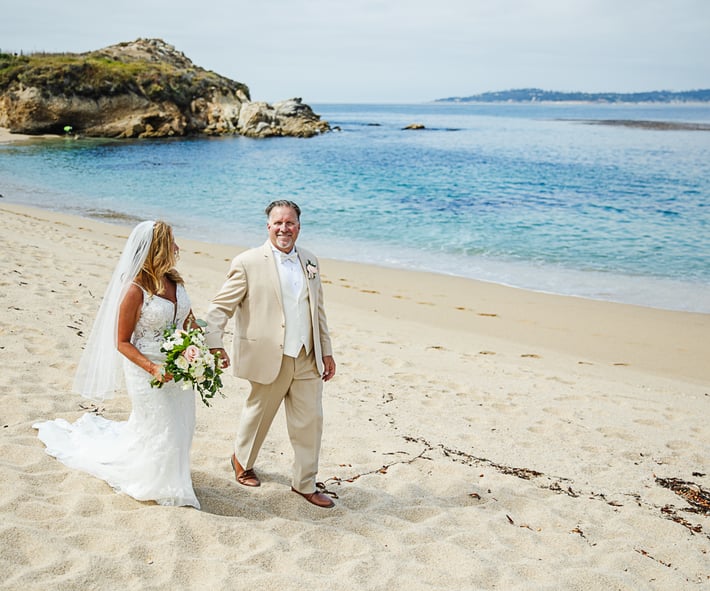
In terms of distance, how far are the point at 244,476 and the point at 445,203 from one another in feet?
73.4

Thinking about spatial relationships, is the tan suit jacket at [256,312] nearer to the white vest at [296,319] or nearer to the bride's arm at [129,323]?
the white vest at [296,319]

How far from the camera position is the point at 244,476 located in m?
4.86

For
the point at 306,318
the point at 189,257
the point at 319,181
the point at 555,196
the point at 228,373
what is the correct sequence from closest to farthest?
the point at 306,318 → the point at 228,373 → the point at 189,257 → the point at 555,196 → the point at 319,181

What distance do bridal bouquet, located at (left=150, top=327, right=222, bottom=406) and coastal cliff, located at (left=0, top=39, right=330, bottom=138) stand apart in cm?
6195

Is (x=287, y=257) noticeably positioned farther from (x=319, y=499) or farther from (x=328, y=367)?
(x=319, y=499)

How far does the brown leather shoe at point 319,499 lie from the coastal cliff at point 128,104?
62007mm

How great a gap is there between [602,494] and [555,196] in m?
24.6

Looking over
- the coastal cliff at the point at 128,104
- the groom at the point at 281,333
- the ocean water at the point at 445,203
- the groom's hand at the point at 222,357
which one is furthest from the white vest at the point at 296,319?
the coastal cliff at the point at 128,104

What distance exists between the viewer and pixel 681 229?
2077cm

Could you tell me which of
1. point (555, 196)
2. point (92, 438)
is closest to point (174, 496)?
point (92, 438)

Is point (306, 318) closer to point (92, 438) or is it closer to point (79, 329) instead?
point (92, 438)

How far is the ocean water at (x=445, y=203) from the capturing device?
15.9m

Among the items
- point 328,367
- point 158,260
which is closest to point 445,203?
point 328,367

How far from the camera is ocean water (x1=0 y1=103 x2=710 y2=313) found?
52.1ft
